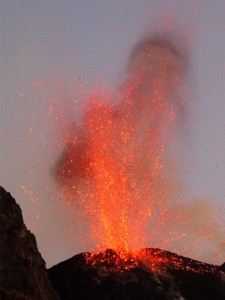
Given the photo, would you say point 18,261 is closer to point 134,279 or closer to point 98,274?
point 98,274

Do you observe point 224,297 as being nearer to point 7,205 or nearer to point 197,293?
point 197,293

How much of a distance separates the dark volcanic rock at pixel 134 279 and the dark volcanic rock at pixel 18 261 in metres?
4.56

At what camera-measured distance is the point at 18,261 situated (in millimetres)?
31438

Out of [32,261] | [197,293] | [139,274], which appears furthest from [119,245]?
[32,261]

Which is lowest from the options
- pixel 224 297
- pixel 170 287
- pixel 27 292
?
pixel 224 297

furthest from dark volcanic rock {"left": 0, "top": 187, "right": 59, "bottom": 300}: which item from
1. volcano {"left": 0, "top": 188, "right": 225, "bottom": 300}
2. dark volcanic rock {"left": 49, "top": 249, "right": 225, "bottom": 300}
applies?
dark volcanic rock {"left": 49, "top": 249, "right": 225, "bottom": 300}

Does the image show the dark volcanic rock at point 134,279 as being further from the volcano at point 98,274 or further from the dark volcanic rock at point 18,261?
the dark volcanic rock at point 18,261

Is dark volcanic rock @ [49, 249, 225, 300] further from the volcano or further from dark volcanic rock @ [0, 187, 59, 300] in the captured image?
dark volcanic rock @ [0, 187, 59, 300]

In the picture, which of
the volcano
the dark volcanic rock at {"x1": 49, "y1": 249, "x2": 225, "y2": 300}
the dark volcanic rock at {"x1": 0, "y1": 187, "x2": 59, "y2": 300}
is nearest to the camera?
the dark volcanic rock at {"x1": 0, "y1": 187, "x2": 59, "y2": 300}

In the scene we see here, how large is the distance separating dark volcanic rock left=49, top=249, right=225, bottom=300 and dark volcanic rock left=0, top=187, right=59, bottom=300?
4.56 metres

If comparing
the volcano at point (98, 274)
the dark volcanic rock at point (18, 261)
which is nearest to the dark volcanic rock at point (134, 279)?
the volcano at point (98, 274)

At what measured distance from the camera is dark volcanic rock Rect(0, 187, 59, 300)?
29538 mm

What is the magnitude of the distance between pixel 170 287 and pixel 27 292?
49.5 ft

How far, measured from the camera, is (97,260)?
4284cm
